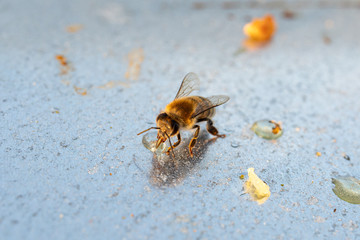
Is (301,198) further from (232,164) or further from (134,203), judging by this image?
(134,203)

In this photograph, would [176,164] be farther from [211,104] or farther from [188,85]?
[188,85]

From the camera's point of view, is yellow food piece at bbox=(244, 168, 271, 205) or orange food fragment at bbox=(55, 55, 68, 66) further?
orange food fragment at bbox=(55, 55, 68, 66)

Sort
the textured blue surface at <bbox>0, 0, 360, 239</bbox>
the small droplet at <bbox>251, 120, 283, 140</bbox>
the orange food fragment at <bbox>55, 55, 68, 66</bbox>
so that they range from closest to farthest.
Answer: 1. the textured blue surface at <bbox>0, 0, 360, 239</bbox>
2. the small droplet at <bbox>251, 120, 283, 140</bbox>
3. the orange food fragment at <bbox>55, 55, 68, 66</bbox>

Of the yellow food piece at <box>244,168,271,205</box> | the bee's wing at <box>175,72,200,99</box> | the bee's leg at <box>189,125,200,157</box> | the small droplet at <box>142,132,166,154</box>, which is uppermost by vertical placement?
the bee's wing at <box>175,72,200,99</box>

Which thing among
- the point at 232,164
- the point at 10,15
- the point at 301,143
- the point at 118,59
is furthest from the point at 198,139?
the point at 10,15

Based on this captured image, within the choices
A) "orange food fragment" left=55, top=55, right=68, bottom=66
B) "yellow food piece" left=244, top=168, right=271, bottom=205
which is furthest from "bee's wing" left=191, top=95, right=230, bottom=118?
"orange food fragment" left=55, top=55, right=68, bottom=66

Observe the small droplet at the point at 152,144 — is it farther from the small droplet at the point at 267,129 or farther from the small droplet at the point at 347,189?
the small droplet at the point at 347,189

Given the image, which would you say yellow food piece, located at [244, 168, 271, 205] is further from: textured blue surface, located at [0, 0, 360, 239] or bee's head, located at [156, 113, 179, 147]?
bee's head, located at [156, 113, 179, 147]
